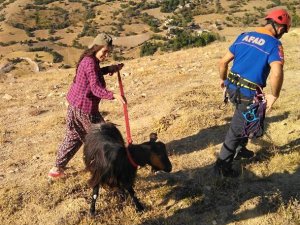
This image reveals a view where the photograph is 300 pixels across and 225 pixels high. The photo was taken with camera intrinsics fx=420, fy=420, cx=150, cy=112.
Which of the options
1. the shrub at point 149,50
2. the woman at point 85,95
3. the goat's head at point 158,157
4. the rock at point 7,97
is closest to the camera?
the goat's head at point 158,157

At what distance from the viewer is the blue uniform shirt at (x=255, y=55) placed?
15.7ft

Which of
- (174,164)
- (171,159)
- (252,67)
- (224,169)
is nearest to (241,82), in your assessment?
(252,67)

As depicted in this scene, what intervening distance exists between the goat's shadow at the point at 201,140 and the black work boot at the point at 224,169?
119 cm

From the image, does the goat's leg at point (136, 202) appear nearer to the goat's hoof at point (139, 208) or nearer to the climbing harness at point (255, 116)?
the goat's hoof at point (139, 208)

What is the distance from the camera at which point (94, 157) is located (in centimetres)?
500

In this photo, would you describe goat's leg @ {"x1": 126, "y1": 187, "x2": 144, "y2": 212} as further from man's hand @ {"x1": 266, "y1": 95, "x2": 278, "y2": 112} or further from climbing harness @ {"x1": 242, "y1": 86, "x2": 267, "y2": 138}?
man's hand @ {"x1": 266, "y1": 95, "x2": 278, "y2": 112}

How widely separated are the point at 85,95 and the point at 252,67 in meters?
2.22

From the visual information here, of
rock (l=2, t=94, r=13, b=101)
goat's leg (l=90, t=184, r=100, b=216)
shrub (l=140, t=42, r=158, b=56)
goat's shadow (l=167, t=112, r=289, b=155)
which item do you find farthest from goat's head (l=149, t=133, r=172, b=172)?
shrub (l=140, t=42, r=158, b=56)

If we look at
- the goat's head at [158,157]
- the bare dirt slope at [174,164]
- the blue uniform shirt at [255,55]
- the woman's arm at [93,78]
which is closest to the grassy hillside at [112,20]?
the bare dirt slope at [174,164]

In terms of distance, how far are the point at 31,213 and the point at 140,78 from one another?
7264 millimetres

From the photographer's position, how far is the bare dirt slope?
5211 mm

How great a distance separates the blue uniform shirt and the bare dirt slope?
138 centimetres

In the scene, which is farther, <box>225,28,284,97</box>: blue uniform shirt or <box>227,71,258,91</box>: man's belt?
<box>227,71,258,91</box>: man's belt

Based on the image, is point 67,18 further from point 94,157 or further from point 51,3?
point 94,157
